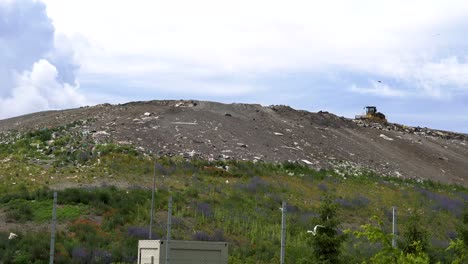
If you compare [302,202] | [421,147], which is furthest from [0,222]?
[421,147]

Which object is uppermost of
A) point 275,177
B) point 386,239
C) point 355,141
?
point 355,141

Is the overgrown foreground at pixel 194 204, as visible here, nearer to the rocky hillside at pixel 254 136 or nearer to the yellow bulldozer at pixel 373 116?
the rocky hillside at pixel 254 136

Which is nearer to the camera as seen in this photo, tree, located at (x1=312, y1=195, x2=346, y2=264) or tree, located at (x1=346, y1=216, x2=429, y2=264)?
tree, located at (x1=346, y1=216, x2=429, y2=264)

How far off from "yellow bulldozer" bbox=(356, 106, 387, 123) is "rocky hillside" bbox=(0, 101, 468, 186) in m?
6.22

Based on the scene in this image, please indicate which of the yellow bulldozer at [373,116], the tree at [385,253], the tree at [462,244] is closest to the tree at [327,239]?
the tree at [462,244]

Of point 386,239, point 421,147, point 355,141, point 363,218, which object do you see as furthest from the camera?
point 421,147

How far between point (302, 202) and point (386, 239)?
21.2 m

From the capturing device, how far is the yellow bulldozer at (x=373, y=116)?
62.2 meters

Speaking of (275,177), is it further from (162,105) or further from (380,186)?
(162,105)

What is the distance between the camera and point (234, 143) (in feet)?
138

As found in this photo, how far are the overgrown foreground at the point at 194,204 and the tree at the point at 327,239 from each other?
23mm

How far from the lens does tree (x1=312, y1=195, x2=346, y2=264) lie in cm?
1480

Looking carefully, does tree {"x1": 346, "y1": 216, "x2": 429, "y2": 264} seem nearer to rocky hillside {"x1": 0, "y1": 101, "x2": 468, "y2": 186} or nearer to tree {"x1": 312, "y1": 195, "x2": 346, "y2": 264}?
tree {"x1": 312, "y1": 195, "x2": 346, "y2": 264}

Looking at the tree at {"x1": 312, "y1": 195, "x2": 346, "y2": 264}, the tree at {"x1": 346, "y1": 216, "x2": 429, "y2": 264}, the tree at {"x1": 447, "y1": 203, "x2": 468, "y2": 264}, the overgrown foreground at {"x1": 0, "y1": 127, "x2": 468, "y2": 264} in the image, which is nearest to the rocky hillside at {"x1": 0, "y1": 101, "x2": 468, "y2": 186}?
the overgrown foreground at {"x1": 0, "y1": 127, "x2": 468, "y2": 264}
